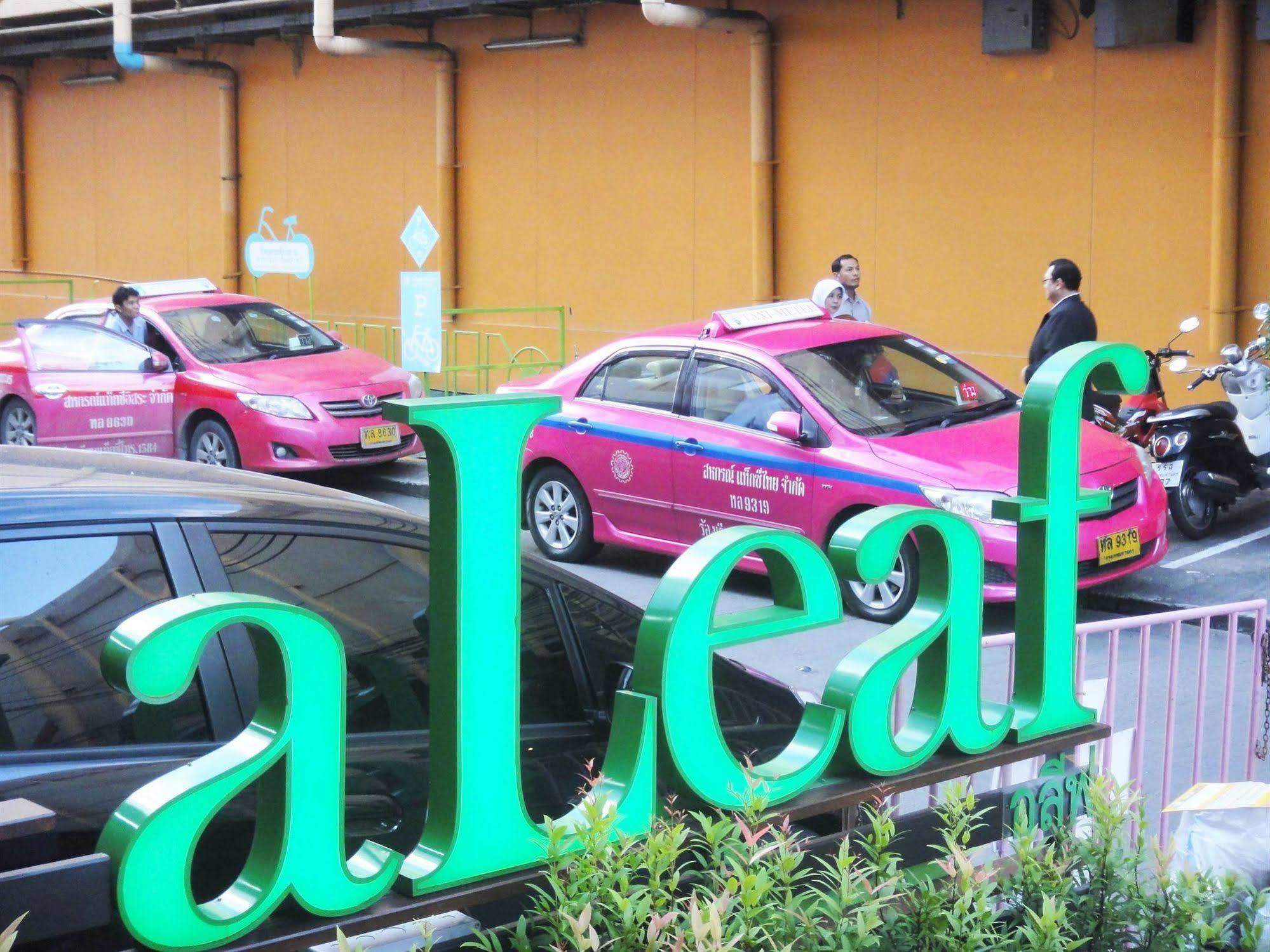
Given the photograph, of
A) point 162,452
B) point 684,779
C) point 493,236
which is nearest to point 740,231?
point 493,236

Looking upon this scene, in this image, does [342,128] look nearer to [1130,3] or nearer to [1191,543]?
[1130,3]

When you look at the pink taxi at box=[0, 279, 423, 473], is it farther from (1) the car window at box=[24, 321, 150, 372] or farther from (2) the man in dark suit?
(2) the man in dark suit

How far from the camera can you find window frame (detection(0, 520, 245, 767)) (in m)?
3.41

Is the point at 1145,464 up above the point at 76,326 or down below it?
below

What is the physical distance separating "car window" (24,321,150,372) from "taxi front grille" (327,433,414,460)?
1.84m

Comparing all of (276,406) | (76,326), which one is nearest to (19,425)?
(76,326)

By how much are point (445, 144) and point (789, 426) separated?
10.5 m

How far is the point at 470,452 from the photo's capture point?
9.53ft

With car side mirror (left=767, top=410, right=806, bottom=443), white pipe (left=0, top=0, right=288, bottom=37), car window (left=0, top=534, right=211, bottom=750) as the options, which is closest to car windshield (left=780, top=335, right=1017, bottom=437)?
car side mirror (left=767, top=410, right=806, bottom=443)

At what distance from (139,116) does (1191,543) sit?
1754 cm

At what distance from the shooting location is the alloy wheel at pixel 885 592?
30.5 ft

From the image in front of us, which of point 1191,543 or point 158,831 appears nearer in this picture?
point 158,831

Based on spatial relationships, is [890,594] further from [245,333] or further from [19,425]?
[19,425]

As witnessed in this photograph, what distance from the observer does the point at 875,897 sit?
2953 millimetres
